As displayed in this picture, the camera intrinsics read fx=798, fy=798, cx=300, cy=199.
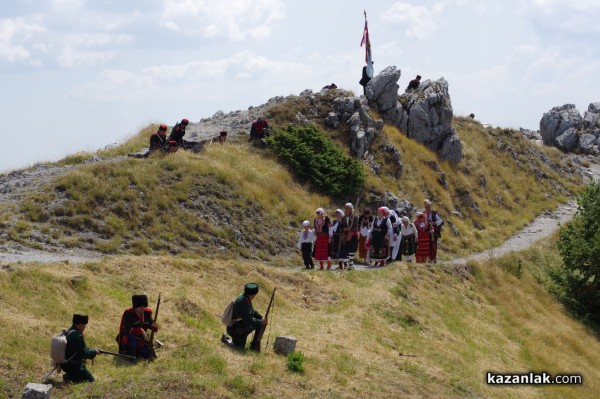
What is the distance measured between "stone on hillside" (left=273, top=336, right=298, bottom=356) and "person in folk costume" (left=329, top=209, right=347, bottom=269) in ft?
30.8

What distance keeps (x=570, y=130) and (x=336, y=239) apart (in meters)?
44.7

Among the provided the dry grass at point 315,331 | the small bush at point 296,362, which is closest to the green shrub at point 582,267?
the dry grass at point 315,331

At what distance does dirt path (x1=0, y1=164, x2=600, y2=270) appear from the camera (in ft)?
71.3

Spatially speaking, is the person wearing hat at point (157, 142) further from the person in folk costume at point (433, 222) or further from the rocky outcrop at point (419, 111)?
the rocky outcrop at point (419, 111)

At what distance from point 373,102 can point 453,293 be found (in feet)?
69.3

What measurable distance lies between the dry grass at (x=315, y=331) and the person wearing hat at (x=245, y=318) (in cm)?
41

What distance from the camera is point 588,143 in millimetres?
63625

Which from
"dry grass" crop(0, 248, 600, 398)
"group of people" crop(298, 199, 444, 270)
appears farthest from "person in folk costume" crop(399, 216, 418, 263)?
"dry grass" crop(0, 248, 600, 398)

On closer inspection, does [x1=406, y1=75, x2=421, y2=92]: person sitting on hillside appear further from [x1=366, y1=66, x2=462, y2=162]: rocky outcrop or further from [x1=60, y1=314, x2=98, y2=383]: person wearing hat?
[x1=60, y1=314, x2=98, y2=383]: person wearing hat

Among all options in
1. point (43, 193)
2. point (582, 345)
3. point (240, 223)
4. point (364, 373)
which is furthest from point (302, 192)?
point (364, 373)

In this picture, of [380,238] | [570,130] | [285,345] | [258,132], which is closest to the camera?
[285,345]

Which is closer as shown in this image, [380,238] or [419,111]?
[380,238]

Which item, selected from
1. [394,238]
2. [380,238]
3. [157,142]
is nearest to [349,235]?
[380,238]

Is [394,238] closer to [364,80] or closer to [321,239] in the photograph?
[321,239]
